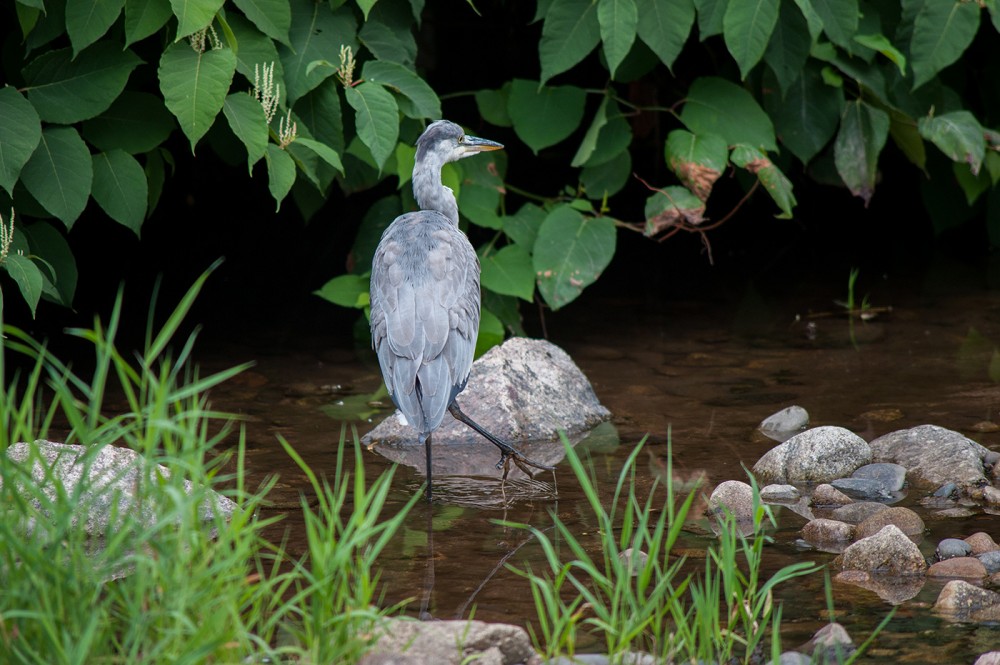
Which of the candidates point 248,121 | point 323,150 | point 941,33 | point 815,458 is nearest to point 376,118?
point 323,150

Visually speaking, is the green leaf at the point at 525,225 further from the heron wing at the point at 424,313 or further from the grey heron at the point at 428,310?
the heron wing at the point at 424,313

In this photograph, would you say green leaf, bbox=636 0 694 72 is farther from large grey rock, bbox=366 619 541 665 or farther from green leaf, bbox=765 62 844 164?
large grey rock, bbox=366 619 541 665

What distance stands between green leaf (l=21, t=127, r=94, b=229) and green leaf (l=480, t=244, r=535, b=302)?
5.93ft

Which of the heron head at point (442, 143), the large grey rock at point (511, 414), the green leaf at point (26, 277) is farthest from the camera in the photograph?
the heron head at point (442, 143)

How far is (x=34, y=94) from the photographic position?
14.6 feet

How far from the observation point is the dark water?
10.7ft

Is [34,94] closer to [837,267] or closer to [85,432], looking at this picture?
[85,432]

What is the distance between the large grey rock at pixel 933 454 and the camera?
407 centimetres

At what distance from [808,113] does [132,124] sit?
318 cm

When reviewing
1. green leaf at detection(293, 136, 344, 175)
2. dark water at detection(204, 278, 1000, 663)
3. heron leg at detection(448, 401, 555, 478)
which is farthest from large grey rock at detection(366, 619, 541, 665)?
green leaf at detection(293, 136, 344, 175)

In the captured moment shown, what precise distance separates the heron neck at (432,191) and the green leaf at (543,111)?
0.74 metres

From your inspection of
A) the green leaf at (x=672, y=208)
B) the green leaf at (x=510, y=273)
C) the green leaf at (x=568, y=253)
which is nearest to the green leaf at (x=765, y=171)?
the green leaf at (x=672, y=208)

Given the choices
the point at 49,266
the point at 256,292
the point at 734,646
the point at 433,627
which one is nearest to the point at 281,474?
the point at 49,266

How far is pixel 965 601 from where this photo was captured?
310cm
